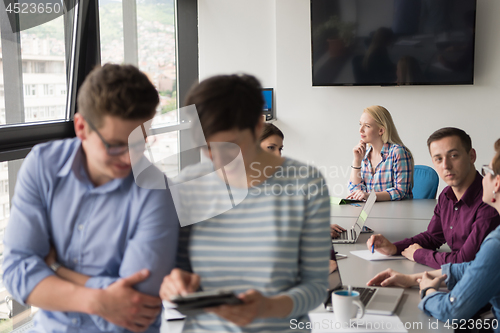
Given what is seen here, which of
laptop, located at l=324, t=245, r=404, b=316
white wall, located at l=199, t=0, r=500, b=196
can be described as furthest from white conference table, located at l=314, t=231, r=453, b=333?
white wall, located at l=199, t=0, r=500, b=196

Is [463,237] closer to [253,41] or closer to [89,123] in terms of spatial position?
[89,123]

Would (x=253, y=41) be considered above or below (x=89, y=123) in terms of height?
above

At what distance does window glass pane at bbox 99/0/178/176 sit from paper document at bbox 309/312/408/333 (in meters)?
2.07

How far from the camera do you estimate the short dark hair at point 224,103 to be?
101 cm

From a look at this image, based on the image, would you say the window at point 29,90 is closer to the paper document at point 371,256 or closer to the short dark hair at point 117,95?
the short dark hair at point 117,95

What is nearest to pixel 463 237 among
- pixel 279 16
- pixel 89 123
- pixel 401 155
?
pixel 401 155

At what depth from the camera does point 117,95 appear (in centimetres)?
106

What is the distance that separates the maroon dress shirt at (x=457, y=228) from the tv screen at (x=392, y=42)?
8.21 ft

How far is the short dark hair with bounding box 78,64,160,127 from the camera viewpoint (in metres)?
1.07

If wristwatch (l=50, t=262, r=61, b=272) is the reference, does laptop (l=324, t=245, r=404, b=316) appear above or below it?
below

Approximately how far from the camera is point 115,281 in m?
1.09

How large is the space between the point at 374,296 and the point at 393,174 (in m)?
1.80

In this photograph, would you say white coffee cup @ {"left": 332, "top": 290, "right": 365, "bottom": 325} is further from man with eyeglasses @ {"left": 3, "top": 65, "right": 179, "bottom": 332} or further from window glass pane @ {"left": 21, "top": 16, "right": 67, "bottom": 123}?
window glass pane @ {"left": 21, "top": 16, "right": 67, "bottom": 123}

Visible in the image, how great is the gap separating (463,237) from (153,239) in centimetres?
153
